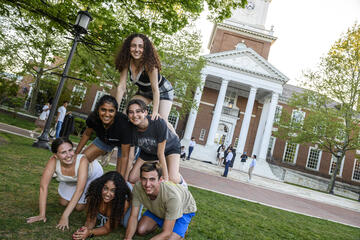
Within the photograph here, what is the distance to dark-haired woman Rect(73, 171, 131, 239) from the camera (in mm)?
3004

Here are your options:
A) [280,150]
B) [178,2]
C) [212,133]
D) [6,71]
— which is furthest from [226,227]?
[280,150]

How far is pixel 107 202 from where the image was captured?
10.1 feet

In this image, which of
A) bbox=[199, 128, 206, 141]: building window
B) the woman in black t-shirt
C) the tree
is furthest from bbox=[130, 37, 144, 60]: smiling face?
bbox=[199, 128, 206, 141]: building window

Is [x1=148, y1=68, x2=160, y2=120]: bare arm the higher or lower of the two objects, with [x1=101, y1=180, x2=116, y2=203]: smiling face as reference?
higher

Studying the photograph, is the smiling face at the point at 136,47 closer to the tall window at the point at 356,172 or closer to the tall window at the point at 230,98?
the tall window at the point at 230,98

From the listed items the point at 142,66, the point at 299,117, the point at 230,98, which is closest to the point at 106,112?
the point at 142,66

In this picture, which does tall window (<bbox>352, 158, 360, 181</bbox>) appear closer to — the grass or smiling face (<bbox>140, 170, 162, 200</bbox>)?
the grass

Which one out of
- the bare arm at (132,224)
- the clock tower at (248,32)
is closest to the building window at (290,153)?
the clock tower at (248,32)

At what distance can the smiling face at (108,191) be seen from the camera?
3.00m

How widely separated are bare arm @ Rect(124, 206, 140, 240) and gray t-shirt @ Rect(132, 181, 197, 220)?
7cm

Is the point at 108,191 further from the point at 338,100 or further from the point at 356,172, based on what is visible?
the point at 356,172

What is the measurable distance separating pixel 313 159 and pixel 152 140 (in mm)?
35706

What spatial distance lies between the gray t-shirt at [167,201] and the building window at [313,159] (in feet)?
114

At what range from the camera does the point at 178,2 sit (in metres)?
6.18
